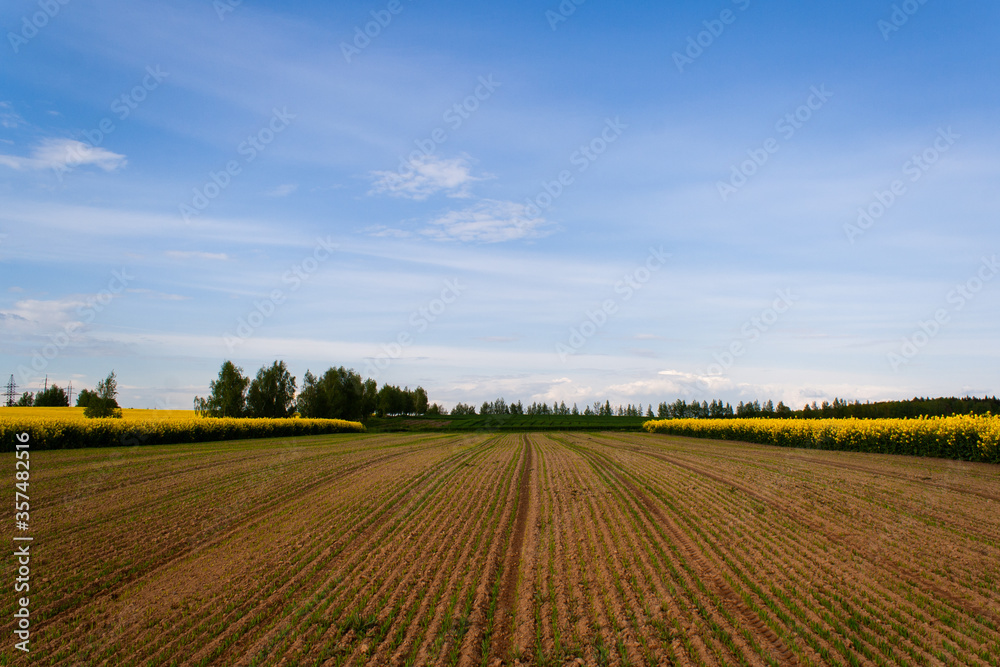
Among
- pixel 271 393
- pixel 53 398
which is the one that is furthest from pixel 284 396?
pixel 53 398

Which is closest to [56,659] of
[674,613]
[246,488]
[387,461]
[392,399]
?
[674,613]

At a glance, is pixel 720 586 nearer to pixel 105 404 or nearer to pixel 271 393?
pixel 105 404

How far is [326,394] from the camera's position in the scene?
94.1 meters

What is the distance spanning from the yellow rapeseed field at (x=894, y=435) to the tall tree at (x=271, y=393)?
69552 millimetres

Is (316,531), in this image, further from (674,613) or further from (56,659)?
(674,613)

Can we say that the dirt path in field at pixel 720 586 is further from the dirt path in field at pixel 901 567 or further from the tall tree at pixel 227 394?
the tall tree at pixel 227 394

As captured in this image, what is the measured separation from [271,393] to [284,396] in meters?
2.24

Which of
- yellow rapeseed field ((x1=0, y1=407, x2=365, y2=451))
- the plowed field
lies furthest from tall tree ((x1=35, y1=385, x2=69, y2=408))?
the plowed field

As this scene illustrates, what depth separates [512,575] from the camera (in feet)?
28.4

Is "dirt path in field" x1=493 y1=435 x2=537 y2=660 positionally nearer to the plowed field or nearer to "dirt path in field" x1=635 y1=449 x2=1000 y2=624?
the plowed field

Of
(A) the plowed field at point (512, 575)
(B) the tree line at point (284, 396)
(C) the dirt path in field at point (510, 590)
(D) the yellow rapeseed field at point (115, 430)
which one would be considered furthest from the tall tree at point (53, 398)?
(C) the dirt path in field at point (510, 590)

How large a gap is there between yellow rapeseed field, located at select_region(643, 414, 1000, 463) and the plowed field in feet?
23.6

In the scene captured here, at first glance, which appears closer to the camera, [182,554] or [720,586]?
[720,586]

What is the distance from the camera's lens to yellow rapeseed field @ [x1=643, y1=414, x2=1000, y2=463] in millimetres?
21922
